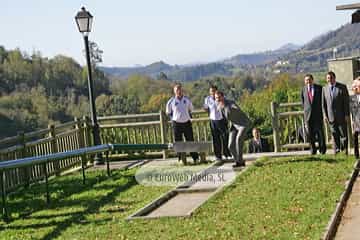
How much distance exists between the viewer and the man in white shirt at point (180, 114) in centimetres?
1672

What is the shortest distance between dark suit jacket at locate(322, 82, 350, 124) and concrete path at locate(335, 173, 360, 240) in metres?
3.80

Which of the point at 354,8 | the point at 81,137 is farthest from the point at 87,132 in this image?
the point at 354,8

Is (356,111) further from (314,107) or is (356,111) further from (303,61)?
(303,61)

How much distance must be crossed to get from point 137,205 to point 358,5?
26.5 ft

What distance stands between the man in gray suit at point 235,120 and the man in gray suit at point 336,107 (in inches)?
71.2

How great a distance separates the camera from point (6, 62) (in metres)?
86.3

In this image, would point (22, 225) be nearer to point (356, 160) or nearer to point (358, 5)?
point (356, 160)

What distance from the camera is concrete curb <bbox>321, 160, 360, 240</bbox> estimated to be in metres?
8.87

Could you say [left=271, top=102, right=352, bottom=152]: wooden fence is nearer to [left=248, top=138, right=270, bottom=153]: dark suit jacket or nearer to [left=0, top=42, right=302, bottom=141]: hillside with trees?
[left=248, top=138, right=270, bottom=153]: dark suit jacket

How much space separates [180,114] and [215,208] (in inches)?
236

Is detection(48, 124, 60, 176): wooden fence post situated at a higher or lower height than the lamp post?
lower

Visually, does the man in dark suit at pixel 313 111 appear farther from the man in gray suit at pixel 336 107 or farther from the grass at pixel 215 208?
the grass at pixel 215 208

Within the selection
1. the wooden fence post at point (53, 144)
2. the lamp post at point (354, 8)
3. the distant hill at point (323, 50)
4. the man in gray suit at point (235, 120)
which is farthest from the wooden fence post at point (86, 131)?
the distant hill at point (323, 50)

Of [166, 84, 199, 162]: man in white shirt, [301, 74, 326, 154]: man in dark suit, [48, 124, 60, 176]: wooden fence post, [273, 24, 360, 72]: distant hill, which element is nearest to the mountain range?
[273, 24, 360, 72]: distant hill
